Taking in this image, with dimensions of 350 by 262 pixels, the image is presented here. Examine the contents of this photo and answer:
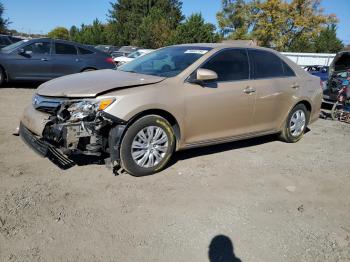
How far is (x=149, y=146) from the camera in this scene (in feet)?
14.5

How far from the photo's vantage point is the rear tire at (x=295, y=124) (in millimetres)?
6305

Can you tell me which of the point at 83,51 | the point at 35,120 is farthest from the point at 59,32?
the point at 35,120

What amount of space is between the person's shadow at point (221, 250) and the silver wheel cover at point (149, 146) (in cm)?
152

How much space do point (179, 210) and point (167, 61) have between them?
2.37m

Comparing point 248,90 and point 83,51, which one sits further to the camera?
point 83,51

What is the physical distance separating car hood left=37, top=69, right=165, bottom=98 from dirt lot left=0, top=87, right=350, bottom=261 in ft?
3.09

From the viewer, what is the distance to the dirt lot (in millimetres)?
2998

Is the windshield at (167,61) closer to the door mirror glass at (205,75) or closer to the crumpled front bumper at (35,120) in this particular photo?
the door mirror glass at (205,75)

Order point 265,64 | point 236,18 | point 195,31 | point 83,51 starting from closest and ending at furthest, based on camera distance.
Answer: point 265,64
point 83,51
point 195,31
point 236,18

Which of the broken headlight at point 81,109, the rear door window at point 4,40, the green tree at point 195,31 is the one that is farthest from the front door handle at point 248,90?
the green tree at point 195,31

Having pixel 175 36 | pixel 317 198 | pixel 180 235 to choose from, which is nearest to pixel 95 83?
pixel 180 235

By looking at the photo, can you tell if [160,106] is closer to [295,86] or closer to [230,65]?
[230,65]

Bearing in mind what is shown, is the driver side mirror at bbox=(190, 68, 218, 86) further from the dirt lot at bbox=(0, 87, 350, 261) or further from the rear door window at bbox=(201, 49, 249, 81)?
the dirt lot at bbox=(0, 87, 350, 261)

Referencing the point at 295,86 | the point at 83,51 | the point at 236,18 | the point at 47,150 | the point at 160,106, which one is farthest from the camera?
the point at 236,18
